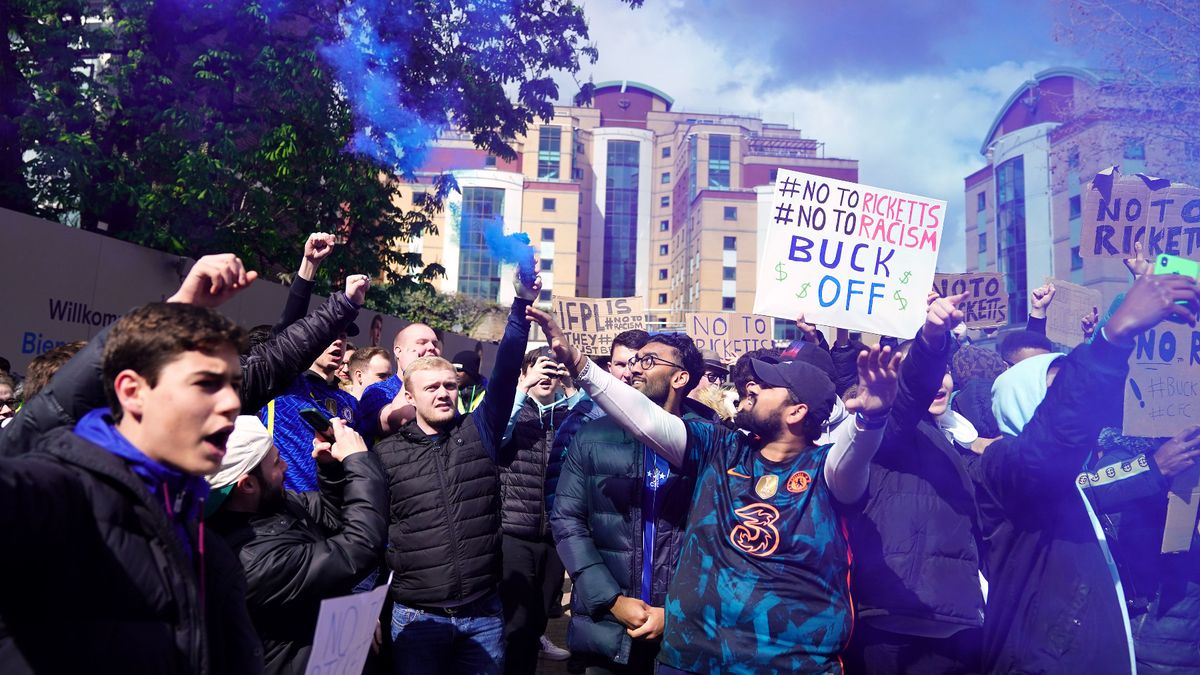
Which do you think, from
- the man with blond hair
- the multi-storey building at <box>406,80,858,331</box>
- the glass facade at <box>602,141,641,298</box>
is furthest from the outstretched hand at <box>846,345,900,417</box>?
the glass facade at <box>602,141,641,298</box>

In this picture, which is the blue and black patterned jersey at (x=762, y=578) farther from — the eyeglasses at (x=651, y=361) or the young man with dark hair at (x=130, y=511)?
Answer: the young man with dark hair at (x=130, y=511)

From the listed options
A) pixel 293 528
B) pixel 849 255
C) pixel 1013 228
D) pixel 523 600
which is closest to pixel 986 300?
pixel 849 255

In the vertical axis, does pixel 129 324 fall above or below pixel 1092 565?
above

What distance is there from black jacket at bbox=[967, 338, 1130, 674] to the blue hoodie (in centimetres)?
259

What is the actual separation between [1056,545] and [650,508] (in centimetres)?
151

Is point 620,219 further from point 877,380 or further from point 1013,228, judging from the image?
point 877,380

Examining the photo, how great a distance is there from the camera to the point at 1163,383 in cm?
374

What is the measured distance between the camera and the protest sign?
644 cm

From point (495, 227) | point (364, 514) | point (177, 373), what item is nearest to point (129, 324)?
point (177, 373)

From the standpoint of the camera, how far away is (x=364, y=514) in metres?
2.80

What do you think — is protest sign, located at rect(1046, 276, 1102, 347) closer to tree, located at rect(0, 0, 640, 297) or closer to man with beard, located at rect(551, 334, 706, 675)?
man with beard, located at rect(551, 334, 706, 675)

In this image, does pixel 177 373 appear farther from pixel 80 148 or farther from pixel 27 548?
pixel 80 148

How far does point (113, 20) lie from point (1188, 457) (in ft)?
37.2

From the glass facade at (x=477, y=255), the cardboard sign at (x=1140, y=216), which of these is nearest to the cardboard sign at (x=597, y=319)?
the cardboard sign at (x=1140, y=216)
